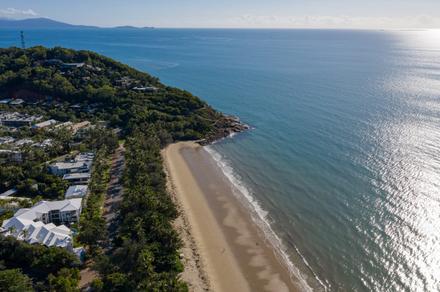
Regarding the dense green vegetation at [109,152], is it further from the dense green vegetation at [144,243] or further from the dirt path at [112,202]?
the dirt path at [112,202]

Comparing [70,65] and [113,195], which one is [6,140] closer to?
[113,195]

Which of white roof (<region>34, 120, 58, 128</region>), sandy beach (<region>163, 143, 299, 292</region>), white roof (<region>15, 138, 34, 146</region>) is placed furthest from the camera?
white roof (<region>34, 120, 58, 128</region>)

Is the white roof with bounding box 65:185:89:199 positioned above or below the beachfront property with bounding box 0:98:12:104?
below

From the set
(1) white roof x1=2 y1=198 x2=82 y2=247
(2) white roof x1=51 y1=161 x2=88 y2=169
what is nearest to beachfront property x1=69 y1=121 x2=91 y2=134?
(2) white roof x1=51 y1=161 x2=88 y2=169

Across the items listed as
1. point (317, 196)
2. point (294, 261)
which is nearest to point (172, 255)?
point (294, 261)

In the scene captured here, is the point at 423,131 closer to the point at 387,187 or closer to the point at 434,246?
the point at 387,187

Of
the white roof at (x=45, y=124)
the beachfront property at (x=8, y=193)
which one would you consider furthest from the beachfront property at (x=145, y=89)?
the beachfront property at (x=8, y=193)

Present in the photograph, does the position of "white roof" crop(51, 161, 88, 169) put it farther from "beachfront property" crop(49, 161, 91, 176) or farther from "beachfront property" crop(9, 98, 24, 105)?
"beachfront property" crop(9, 98, 24, 105)
